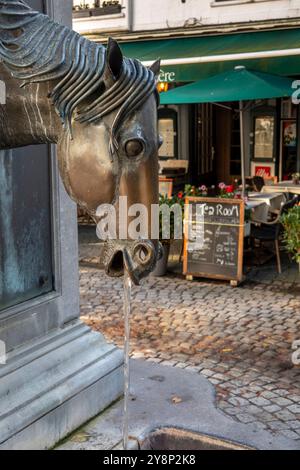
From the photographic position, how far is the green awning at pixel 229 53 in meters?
10.7

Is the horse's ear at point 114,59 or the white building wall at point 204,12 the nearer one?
the horse's ear at point 114,59

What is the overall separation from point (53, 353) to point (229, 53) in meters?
9.30

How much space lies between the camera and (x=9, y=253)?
10.5ft

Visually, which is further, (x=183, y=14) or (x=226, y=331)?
(x=183, y=14)

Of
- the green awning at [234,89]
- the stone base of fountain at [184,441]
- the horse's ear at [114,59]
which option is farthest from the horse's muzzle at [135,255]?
the green awning at [234,89]

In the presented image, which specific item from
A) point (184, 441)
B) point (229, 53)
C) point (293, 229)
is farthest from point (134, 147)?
point (229, 53)

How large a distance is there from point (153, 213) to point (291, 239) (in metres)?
5.59

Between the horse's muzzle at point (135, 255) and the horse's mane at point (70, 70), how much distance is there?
0.39 meters

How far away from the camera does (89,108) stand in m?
2.12

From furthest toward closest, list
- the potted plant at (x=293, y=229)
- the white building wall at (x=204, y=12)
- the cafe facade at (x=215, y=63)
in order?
the white building wall at (x=204, y=12)
the cafe facade at (x=215, y=63)
the potted plant at (x=293, y=229)

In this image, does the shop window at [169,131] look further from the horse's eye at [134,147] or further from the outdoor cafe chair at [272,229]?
the horse's eye at [134,147]

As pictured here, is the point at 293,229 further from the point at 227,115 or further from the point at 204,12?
the point at 227,115

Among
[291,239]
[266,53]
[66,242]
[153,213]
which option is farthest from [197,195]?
[153,213]

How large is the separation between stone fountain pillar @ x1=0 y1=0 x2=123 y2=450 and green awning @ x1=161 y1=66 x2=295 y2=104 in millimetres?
5950
